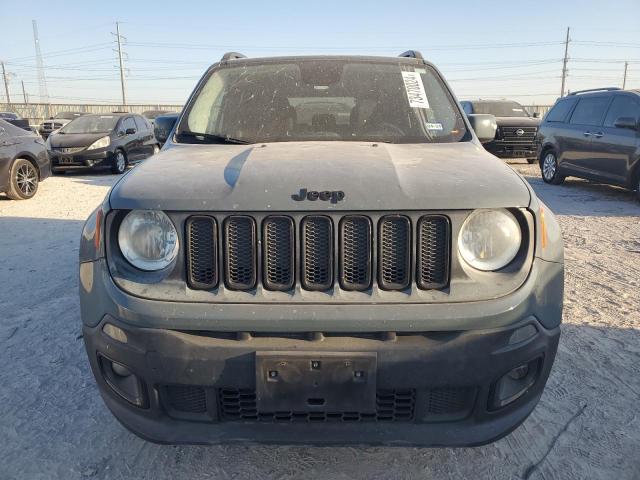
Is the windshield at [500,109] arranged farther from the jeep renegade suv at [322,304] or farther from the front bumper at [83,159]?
the jeep renegade suv at [322,304]

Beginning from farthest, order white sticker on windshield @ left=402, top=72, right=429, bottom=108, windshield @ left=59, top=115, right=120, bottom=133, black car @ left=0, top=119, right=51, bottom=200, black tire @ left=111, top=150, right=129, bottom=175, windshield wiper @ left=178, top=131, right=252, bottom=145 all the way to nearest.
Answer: windshield @ left=59, top=115, right=120, bottom=133 < black tire @ left=111, top=150, right=129, bottom=175 < black car @ left=0, top=119, right=51, bottom=200 < white sticker on windshield @ left=402, top=72, right=429, bottom=108 < windshield wiper @ left=178, top=131, right=252, bottom=145

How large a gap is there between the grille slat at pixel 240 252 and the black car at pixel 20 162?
844 cm

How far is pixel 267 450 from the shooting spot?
7.86 ft

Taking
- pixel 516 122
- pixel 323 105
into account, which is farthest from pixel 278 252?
pixel 516 122

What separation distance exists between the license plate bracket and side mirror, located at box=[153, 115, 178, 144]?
2097 mm

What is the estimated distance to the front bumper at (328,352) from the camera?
179cm

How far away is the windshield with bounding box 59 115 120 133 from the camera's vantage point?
12.9 m

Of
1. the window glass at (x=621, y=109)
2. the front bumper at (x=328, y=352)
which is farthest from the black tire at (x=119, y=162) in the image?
the front bumper at (x=328, y=352)

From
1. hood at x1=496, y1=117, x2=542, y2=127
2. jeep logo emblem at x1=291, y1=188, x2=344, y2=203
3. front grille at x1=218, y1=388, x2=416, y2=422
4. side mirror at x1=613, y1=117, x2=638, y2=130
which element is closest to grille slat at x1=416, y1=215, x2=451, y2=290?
jeep logo emblem at x1=291, y1=188, x2=344, y2=203

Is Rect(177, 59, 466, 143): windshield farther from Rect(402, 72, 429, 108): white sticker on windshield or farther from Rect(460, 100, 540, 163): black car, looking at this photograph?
Rect(460, 100, 540, 163): black car

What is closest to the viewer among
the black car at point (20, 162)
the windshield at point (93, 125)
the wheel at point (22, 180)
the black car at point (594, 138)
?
the black car at point (594, 138)

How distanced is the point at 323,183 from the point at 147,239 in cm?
71

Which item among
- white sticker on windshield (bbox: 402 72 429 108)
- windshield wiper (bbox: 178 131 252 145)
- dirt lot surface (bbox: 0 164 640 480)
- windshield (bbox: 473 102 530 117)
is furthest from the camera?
windshield (bbox: 473 102 530 117)

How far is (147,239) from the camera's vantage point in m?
1.95
